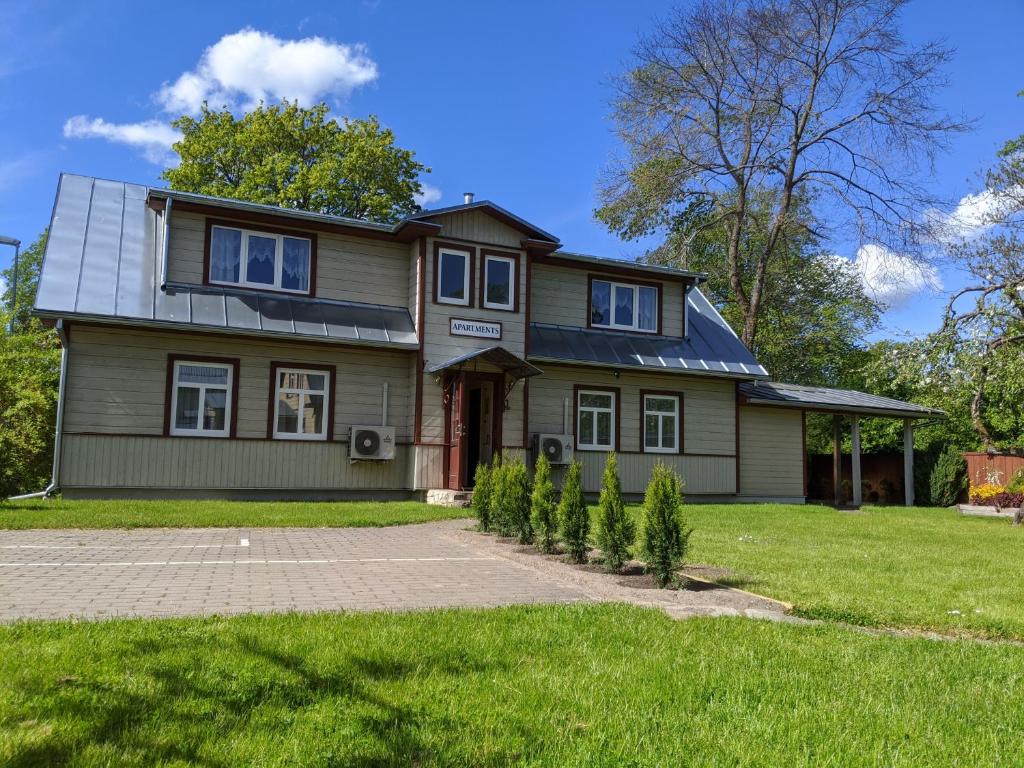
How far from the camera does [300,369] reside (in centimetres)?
1655

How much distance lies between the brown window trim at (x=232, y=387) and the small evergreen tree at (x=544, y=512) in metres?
8.46

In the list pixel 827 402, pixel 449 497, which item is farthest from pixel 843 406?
pixel 449 497

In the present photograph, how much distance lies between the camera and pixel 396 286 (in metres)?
17.9

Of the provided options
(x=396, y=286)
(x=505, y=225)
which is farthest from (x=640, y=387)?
(x=396, y=286)

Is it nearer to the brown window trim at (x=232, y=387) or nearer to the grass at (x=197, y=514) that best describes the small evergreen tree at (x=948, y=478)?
the grass at (x=197, y=514)

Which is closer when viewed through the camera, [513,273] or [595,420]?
[513,273]

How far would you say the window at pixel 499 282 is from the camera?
17.8m

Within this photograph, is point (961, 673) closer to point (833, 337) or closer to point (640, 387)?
point (640, 387)

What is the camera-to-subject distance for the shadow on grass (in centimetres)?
306

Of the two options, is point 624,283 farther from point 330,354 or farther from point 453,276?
point 330,354

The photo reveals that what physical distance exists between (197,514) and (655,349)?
12.4 m

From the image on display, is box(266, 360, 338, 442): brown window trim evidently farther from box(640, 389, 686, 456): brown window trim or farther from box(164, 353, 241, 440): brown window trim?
box(640, 389, 686, 456): brown window trim

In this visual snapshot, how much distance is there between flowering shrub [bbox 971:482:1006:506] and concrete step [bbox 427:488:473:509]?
14.2 metres

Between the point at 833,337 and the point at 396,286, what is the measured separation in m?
25.8
